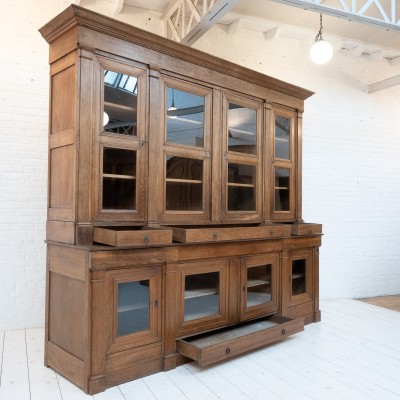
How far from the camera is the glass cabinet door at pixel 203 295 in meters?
3.02

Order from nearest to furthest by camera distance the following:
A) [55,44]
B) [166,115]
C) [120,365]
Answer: [120,365] < [55,44] < [166,115]

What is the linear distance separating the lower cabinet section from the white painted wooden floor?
110 mm

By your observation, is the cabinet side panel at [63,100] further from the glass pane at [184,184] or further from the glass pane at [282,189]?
the glass pane at [282,189]

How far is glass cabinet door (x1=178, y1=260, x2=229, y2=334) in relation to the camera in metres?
3.02

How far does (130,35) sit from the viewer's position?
287 cm

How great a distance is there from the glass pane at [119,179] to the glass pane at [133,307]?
59 cm

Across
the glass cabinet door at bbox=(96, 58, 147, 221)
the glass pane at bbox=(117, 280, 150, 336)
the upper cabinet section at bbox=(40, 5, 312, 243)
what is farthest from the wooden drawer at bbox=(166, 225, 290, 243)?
the glass pane at bbox=(117, 280, 150, 336)

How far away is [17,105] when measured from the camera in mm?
3691

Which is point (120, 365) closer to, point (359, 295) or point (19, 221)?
point (19, 221)

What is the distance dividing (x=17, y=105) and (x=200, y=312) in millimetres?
2572

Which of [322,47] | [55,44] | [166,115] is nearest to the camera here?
[55,44]

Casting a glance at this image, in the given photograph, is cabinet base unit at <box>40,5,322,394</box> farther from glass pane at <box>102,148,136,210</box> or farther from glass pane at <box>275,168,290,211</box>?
glass pane at <box>275,168,290,211</box>

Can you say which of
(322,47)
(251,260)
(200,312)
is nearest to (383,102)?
(322,47)

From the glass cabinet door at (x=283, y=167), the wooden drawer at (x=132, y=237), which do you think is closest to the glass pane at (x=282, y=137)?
the glass cabinet door at (x=283, y=167)
